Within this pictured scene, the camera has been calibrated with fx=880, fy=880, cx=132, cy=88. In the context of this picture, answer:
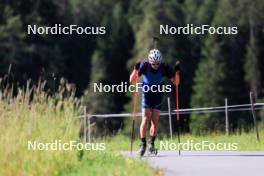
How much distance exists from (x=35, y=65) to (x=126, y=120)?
8137 millimetres

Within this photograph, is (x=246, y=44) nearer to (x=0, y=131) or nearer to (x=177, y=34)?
(x=177, y=34)

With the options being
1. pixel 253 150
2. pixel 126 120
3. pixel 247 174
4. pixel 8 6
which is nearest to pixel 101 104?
pixel 126 120

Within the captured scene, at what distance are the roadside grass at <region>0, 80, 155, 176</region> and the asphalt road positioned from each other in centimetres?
58

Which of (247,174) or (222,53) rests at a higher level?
(222,53)

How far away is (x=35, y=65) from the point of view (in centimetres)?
6731

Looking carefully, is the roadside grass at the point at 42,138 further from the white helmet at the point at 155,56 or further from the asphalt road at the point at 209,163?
the white helmet at the point at 155,56

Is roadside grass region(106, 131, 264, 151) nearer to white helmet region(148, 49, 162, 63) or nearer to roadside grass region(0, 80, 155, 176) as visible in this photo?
white helmet region(148, 49, 162, 63)

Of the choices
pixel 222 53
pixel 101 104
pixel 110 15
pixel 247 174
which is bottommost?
pixel 247 174
